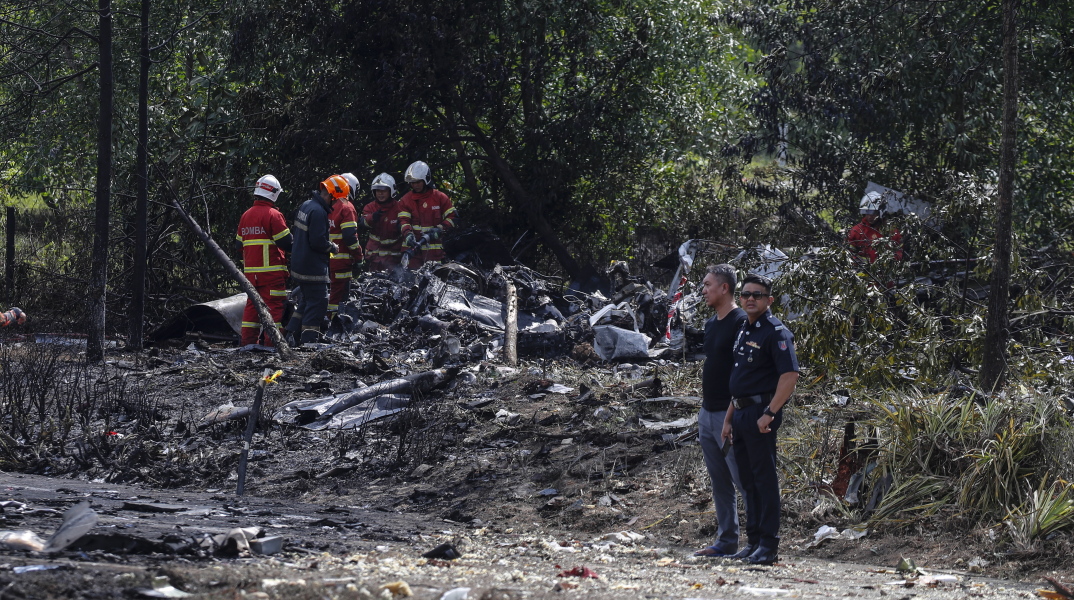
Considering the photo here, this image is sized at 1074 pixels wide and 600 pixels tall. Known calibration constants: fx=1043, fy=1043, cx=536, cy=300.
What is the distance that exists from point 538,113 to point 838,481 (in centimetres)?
1097

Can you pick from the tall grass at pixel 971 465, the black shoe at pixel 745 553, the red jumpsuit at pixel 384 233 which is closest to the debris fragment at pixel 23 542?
the black shoe at pixel 745 553

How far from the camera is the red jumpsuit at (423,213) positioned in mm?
14812

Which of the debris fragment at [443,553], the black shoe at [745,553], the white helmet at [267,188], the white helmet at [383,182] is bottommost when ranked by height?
the black shoe at [745,553]

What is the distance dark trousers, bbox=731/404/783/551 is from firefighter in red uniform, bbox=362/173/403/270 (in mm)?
10161

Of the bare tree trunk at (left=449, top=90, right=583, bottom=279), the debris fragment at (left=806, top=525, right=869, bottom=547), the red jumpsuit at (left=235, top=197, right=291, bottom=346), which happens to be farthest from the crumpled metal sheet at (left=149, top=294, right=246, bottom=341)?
the debris fragment at (left=806, top=525, right=869, bottom=547)

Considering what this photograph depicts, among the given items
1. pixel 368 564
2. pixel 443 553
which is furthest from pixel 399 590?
pixel 443 553

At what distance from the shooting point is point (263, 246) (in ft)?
39.8

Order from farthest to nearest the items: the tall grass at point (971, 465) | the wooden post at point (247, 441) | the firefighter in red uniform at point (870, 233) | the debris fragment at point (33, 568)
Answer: the firefighter in red uniform at point (870, 233)
the wooden post at point (247, 441)
the tall grass at point (971, 465)
the debris fragment at point (33, 568)

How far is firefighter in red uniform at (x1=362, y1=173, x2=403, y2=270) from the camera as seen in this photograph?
49.7 ft

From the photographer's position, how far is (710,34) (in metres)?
17.1

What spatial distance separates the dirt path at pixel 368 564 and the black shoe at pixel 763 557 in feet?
0.26

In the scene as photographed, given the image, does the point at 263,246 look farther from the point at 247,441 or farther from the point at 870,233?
the point at 870,233

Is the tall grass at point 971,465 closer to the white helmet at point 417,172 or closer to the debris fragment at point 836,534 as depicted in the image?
the debris fragment at point 836,534

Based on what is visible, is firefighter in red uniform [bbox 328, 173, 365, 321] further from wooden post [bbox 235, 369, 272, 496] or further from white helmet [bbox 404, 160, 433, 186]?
wooden post [bbox 235, 369, 272, 496]
